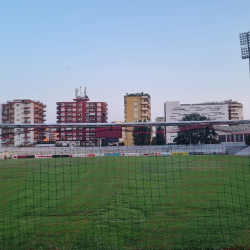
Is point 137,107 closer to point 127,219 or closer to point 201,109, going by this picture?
point 201,109

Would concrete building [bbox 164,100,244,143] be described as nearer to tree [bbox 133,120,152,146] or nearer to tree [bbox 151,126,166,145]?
tree [bbox 133,120,152,146]

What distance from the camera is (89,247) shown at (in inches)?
213

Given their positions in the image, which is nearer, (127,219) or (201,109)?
(127,219)

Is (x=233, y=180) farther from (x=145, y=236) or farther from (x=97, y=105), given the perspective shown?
(x=97, y=105)

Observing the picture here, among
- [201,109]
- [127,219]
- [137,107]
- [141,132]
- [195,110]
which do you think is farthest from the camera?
[195,110]

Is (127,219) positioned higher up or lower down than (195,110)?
lower down

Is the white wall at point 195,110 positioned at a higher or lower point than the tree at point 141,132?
higher

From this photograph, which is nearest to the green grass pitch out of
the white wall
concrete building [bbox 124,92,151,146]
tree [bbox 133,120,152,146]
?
tree [bbox 133,120,152,146]

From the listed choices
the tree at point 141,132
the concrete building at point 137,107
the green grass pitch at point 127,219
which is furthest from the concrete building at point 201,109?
the green grass pitch at point 127,219

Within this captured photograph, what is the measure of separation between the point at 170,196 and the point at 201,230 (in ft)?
11.6

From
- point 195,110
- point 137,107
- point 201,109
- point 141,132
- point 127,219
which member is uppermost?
point 201,109

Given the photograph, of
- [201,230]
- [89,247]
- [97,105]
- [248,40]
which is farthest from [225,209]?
[97,105]

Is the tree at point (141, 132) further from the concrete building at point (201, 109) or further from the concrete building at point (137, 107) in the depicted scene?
the concrete building at point (201, 109)

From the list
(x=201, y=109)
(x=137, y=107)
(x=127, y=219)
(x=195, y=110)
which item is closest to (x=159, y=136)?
(x=127, y=219)
